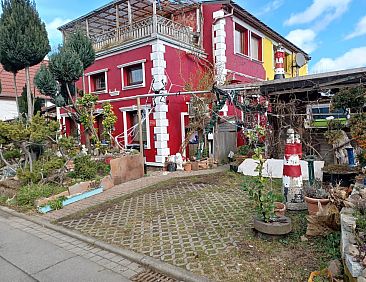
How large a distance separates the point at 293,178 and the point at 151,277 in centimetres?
324

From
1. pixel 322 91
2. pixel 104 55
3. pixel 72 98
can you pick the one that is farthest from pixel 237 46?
pixel 72 98

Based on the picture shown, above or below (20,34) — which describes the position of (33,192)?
below

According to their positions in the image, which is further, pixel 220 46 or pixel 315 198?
pixel 220 46

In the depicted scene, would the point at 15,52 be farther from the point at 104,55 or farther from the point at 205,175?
the point at 205,175

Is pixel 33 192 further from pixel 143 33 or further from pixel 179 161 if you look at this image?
pixel 143 33

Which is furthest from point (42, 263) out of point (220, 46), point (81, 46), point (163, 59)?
point (220, 46)

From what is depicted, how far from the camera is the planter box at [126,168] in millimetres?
8852

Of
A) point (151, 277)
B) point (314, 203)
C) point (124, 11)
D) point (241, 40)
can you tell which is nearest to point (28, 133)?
point (151, 277)

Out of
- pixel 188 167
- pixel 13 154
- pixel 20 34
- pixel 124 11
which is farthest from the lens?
pixel 124 11

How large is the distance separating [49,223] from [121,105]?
25.7 ft

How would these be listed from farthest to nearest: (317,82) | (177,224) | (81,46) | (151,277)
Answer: (81,46), (317,82), (177,224), (151,277)

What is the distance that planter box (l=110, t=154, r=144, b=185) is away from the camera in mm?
8852

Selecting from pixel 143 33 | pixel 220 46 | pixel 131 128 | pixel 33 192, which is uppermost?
pixel 143 33

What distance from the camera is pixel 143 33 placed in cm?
1180
